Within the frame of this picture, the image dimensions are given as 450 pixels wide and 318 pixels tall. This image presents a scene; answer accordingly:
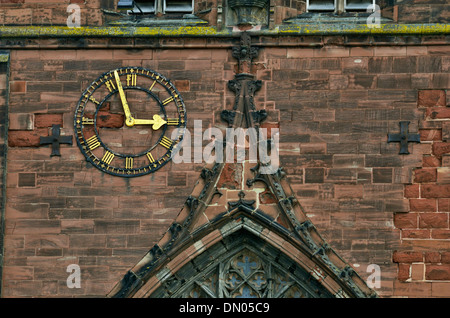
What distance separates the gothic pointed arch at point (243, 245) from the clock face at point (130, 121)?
754 mm

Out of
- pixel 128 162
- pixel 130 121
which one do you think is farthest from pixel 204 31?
pixel 128 162

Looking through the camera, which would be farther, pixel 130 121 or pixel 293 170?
pixel 130 121

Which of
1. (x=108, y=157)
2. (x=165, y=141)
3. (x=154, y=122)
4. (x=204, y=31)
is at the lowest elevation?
(x=108, y=157)

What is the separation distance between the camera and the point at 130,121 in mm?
31422

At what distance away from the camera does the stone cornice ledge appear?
31453 mm

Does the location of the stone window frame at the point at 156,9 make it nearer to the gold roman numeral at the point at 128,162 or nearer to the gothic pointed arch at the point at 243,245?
the gothic pointed arch at the point at 243,245

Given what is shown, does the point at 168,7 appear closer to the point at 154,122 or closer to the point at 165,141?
the point at 154,122

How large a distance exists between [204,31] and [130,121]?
5.71 ft

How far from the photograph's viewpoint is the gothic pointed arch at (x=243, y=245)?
30938 millimetres

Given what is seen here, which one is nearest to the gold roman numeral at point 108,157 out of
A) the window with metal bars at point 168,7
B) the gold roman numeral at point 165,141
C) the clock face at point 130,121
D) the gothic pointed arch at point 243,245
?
the clock face at point 130,121

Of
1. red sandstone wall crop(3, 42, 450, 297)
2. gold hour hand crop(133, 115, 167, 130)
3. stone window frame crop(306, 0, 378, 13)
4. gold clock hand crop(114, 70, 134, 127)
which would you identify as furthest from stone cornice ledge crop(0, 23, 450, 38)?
gold hour hand crop(133, 115, 167, 130)

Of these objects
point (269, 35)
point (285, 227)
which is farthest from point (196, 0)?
point (285, 227)

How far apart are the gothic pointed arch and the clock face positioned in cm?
75
